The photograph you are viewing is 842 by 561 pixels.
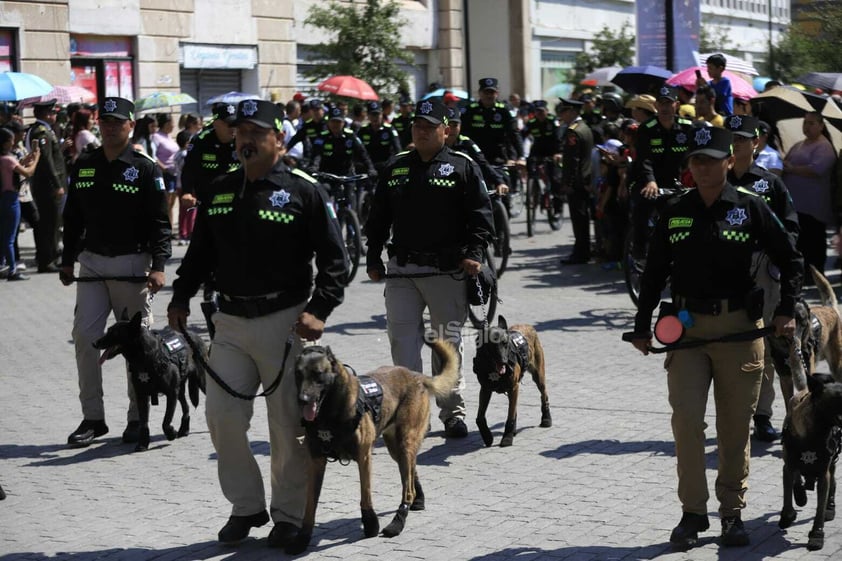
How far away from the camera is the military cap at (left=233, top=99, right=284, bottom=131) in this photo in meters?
6.45

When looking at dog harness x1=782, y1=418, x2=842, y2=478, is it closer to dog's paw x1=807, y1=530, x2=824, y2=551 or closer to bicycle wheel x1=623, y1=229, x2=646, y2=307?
dog's paw x1=807, y1=530, x2=824, y2=551

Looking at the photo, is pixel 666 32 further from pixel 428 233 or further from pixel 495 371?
pixel 495 371

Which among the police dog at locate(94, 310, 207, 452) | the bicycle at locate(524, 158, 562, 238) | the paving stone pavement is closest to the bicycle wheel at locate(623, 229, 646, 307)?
the paving stone pavement

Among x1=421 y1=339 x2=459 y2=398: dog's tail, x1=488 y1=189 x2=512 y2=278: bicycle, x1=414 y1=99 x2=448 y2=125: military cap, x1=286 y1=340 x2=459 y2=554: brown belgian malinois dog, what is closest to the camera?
x1=286 y1=340 x2=459 y2=554: brown belgian malinois dog

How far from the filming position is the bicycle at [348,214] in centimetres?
1614

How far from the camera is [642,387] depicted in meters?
10.4

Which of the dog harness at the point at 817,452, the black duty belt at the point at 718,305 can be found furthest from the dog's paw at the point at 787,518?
the black duty belt at the point at 718,305

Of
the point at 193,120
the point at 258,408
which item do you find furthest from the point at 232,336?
the point at 193,120

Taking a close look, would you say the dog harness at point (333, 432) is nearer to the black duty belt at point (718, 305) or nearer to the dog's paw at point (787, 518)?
the black duty belt at point (718, 305)

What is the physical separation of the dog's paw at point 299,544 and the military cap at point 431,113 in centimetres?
312

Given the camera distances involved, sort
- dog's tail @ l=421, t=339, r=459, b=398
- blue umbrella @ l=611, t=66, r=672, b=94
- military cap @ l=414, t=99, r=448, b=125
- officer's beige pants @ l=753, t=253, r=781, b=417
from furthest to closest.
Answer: blue umbrella @ l=611, t=66, r=672, b=94
military cap @ l=414, t=99, r=448, b=125
officer's beige pants @ l=753, t=253, r=781, b=417
dog's tail @ l=421, t=339, r=459, b=398

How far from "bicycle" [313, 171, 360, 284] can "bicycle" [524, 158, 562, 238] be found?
4542mm

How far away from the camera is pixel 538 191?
821 inches

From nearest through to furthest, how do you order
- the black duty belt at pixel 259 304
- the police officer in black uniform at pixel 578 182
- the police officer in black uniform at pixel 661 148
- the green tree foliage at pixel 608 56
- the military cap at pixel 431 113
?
the black duty belt at pixel 259 304 → the military cap at pixel 431 113 → the police officer in black uniform at pixel 661 148 → the police officer in black uniform at pixel 578 182 → the green tree foliage at pixel 608 56
